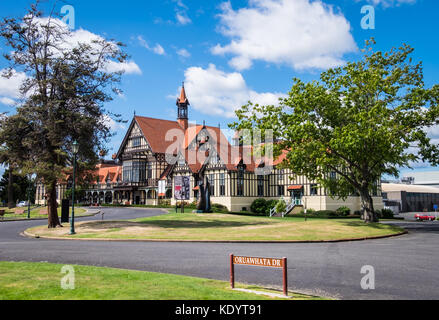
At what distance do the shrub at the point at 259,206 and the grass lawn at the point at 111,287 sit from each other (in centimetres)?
3925

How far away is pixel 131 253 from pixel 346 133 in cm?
1643

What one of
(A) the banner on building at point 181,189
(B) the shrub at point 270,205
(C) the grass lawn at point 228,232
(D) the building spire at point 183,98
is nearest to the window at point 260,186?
(B) the shrub at point 270,205

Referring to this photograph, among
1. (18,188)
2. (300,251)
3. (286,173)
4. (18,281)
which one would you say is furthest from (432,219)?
(18,188)

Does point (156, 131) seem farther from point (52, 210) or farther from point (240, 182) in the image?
point (52, 210)

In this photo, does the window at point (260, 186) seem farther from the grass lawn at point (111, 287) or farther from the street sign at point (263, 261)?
the street sign at point (263, 261)

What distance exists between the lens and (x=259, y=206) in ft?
159

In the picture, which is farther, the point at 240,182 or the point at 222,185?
the point at 240,182

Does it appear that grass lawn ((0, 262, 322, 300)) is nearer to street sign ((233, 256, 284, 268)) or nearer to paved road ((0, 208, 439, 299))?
street sign ((233, 256, 284, 268))

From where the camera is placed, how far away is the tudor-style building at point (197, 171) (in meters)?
48.1

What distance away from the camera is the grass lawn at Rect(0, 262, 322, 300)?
6723 mm

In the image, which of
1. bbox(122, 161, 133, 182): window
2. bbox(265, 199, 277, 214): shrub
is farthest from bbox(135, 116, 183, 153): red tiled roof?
bbox(265, 199, 277, 214): shrub

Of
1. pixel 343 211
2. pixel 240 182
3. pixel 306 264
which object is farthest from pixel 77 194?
pixel 306 264

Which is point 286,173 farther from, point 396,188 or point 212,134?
point 396,188

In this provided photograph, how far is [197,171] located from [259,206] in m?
10.2
